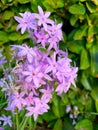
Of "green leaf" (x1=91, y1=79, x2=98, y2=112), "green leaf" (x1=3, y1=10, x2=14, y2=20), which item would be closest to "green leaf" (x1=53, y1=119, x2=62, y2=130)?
"green leaf" (x1=91, y1=79, x2=98, y2=112)

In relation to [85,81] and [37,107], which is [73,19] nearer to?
[85,81]

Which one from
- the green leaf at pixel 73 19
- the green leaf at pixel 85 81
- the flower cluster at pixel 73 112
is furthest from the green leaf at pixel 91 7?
the flower cluster at pixel 73 112

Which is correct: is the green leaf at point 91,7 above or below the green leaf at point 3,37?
above

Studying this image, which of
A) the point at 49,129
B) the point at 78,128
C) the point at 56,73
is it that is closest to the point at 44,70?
the point at 56,73

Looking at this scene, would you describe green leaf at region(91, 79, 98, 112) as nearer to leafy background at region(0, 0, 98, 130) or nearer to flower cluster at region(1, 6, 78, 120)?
leafy background at region(0, 0, 98, 130)

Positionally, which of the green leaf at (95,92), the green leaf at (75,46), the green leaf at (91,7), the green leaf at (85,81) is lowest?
the green leaf at (95,92)

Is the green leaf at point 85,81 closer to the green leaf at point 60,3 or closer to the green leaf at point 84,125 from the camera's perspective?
the green leaf at point 84,125

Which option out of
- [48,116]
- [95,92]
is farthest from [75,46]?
[48,116]
